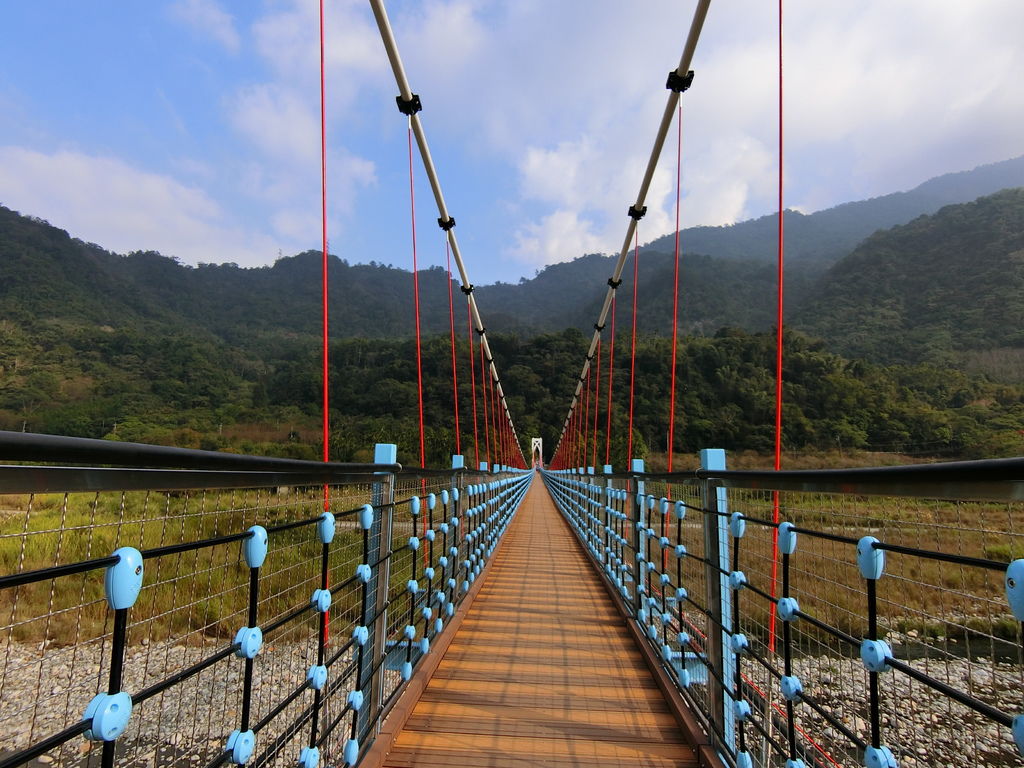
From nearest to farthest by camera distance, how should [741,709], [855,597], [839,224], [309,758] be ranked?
[309,758]
[855,597]
[741,709]
[839,224]

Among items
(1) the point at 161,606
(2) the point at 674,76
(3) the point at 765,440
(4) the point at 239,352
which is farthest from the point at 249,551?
(4) the point at 239,352

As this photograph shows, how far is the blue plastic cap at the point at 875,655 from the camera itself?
0.79 m

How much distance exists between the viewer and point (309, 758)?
1.02 meters

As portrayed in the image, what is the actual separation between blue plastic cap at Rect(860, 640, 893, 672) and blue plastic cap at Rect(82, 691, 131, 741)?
98 centimetres

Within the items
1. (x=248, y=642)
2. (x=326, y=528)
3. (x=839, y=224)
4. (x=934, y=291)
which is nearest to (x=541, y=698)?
(x=326, y=528)

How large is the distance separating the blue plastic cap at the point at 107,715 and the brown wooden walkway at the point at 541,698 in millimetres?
1062

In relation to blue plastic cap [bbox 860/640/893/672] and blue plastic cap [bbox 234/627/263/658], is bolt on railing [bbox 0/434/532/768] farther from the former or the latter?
blue plastic cap [bbox 860/640/893/672]

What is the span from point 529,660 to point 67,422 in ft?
62.8

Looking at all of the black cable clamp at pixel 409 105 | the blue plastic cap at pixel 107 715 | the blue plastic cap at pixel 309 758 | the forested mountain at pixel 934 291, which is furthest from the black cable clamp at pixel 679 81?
the forested mountain at pixel 934 291

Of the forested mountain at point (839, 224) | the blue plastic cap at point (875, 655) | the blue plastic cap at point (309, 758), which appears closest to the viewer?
the blue plastic cap at point (875, 655)

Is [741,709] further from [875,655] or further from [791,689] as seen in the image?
[875,655]

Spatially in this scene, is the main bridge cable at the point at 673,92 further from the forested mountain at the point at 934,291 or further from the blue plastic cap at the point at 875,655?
the forested mountain at the point at 934,291

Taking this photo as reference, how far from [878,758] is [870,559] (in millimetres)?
290

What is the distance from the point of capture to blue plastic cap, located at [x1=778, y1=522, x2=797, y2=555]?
1070mm
